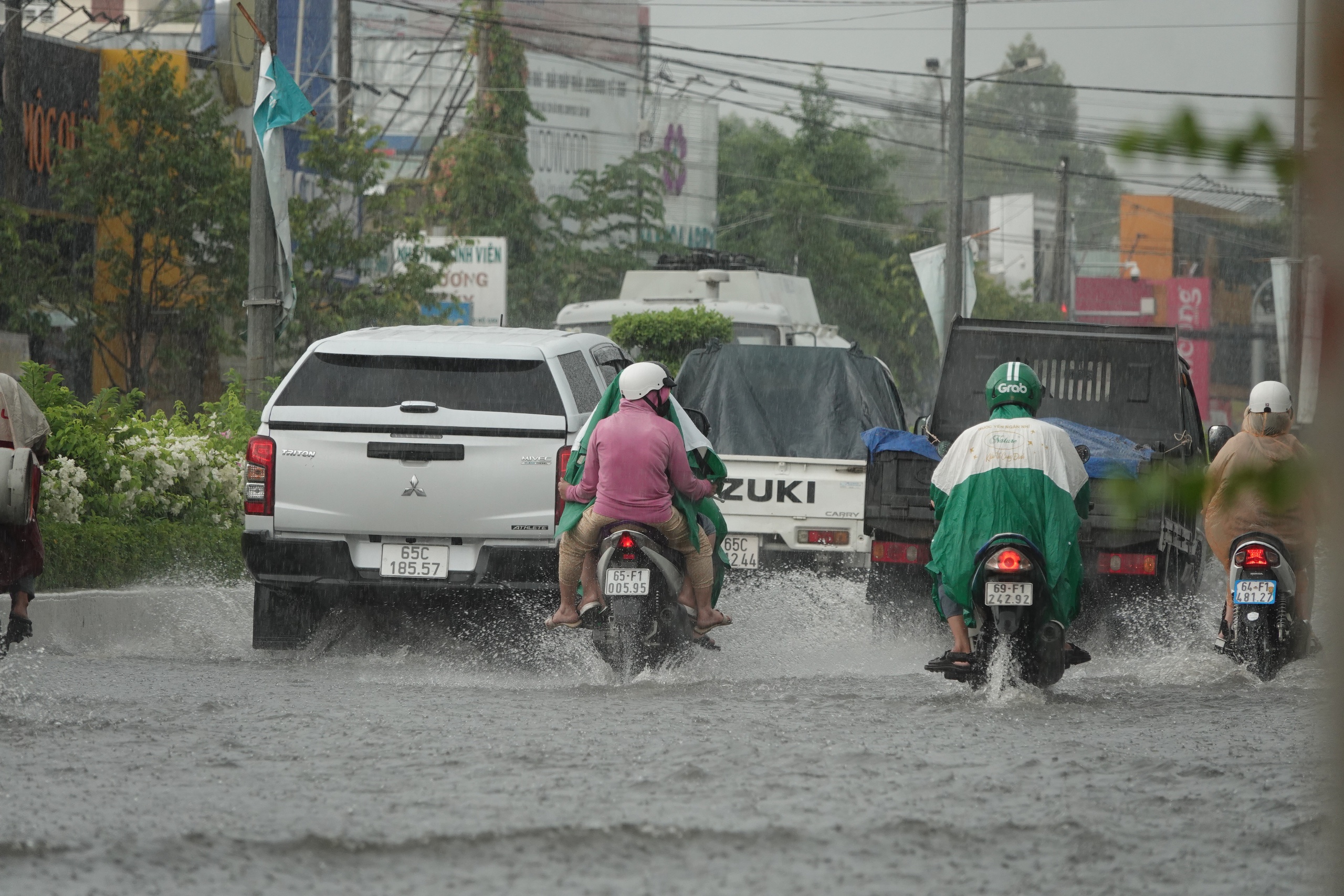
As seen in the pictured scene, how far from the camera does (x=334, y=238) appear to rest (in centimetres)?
2688

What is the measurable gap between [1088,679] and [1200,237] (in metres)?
79.1

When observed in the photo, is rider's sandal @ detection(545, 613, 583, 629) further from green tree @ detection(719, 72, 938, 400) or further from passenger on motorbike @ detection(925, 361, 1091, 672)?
green tree @ detection(719, 72, 938, 400)

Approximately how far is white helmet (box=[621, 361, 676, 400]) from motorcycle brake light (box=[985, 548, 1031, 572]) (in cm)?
191

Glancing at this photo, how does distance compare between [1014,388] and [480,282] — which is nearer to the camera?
[1014,388]

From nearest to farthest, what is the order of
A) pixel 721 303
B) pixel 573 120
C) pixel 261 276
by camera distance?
pixel 261 276 → pixel 721 303 → pixel 573 120

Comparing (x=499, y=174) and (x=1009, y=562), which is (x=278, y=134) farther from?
(x=499, y=174)

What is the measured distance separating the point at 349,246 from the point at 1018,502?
776 inches

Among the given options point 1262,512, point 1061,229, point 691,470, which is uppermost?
point 1061,229

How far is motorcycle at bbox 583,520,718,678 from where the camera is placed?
9.00 m

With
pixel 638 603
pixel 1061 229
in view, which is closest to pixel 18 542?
pixel 638 603

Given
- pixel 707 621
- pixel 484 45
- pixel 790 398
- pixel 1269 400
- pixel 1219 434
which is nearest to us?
pixel 707 621

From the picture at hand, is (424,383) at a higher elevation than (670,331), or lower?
lower

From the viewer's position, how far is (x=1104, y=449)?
35.2 ft

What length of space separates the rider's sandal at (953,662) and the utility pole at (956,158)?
1846cm
